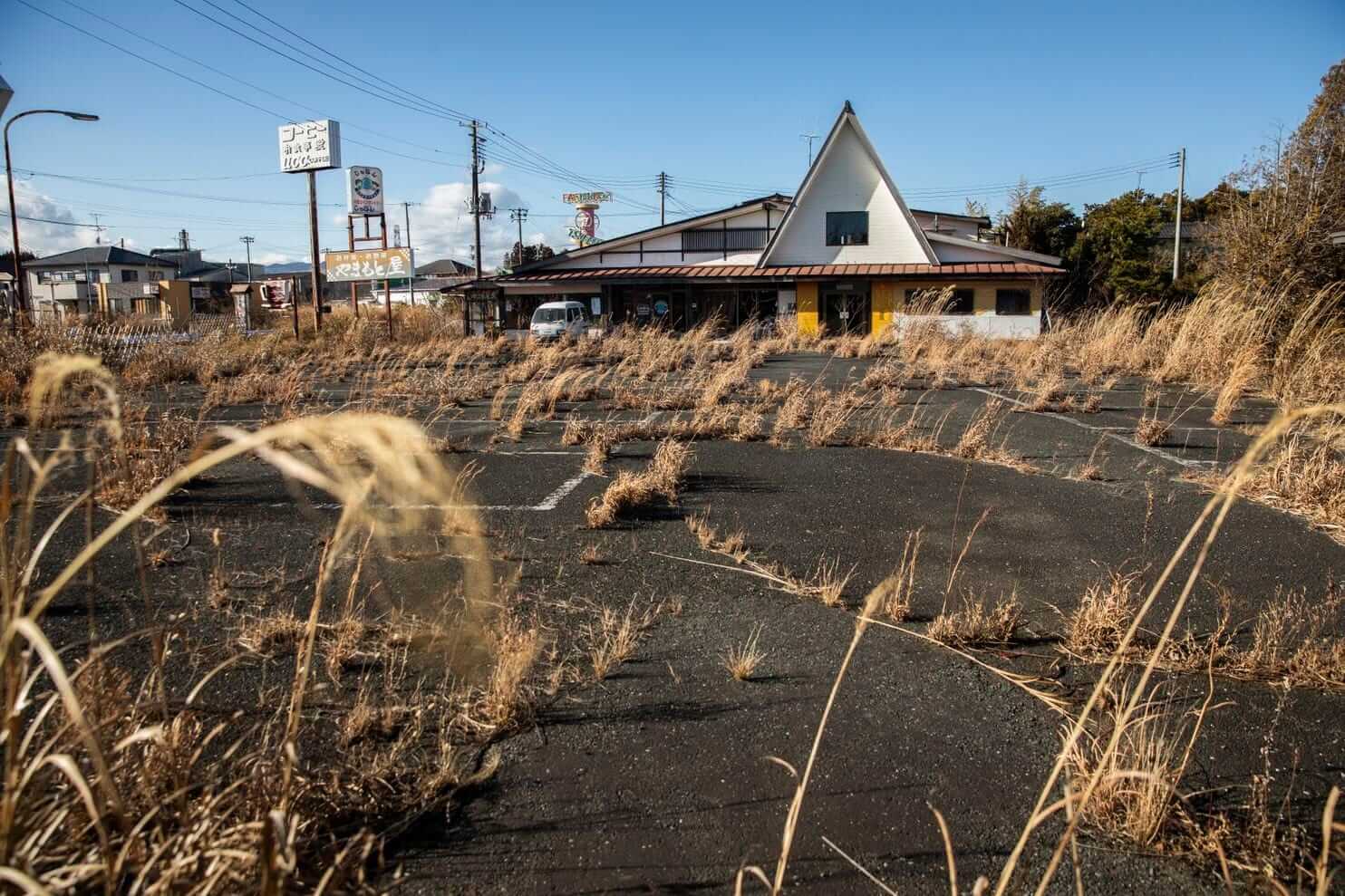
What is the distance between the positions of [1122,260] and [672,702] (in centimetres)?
3754

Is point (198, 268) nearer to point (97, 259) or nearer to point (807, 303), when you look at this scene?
point (97, 259)

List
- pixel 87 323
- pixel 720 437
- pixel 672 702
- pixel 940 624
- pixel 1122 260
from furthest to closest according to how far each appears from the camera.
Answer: pixel 1122 260 → pixel 87 323 → pixel 720 437 → pixel 940 624 → pixel 672 702

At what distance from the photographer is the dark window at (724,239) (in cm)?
3528

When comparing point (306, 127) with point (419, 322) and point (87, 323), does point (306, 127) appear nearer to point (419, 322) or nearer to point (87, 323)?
point (419, 322)

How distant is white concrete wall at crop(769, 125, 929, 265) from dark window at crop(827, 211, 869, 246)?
156 millimetres

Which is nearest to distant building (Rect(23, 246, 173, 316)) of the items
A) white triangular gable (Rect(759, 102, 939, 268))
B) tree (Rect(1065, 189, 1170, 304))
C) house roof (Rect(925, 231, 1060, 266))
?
white triangular gable (Rect(759, 102, 939, 268))

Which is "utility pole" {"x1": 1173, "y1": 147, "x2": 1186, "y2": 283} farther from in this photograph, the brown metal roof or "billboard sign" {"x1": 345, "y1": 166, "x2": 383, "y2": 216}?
"billboard sign" {"x1": 345, "y1": 166, "x2": 383, "y2": 216}

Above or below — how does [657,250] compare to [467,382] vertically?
above

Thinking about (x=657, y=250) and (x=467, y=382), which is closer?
(x=467, y=382)

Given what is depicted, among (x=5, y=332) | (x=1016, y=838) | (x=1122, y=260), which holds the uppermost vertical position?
(x=1122, y=260)

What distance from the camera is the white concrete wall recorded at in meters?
32.7

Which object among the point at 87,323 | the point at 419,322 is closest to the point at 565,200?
the point at 419,322

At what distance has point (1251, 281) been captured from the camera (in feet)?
44.4

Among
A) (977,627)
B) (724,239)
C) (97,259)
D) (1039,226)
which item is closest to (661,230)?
(724,239)
